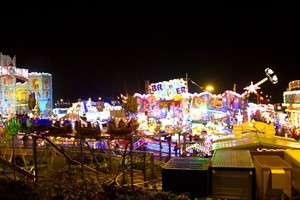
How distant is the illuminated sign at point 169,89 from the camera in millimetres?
22016

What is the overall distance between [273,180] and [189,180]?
1353 millimetres

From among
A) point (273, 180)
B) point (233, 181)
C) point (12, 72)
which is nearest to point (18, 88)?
point (12, 72)

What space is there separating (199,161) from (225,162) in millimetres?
534

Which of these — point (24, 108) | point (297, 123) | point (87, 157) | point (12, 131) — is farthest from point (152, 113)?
point (24, 108)

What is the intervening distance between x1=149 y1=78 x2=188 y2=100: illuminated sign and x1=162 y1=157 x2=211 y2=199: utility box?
16.6 meters

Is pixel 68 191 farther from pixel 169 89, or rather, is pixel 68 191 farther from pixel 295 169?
pixel 169 89

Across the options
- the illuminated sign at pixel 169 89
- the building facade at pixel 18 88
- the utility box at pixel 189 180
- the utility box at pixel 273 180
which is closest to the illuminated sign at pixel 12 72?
the building facade at pixel 18 88

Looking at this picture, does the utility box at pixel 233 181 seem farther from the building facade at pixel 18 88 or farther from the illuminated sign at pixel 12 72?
the illuminated sign at pixel 12 72

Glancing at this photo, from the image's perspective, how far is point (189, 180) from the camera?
5348 mm

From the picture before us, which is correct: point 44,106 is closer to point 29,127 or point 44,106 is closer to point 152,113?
point 152,113

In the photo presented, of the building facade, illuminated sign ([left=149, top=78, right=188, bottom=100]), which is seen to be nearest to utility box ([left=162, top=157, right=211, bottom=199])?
illuminated sign ([left=149, top=78, right=188, bottom=100])

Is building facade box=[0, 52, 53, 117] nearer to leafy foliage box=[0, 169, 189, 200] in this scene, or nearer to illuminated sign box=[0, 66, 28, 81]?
illuminated sign box=[0, 66, 28, 81]

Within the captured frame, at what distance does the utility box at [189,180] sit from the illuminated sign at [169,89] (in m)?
16.6

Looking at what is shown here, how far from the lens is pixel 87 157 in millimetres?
11242
